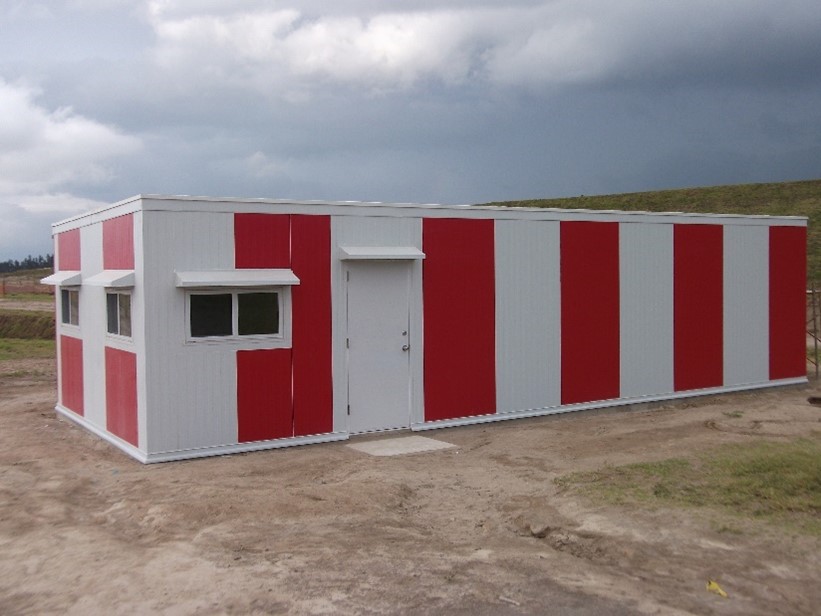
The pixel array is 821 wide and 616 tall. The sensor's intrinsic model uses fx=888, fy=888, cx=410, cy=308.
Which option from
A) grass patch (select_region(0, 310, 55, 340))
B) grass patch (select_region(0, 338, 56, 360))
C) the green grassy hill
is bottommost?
grass patch (select_region(0, 338, 56, 360))

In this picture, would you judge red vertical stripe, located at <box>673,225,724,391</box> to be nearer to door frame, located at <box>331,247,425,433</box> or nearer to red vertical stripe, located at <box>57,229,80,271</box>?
door frame, located at <box>331,247,425,433</box>

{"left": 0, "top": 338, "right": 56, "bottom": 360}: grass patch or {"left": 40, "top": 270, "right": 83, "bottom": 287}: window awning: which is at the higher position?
{"left": 40, "top": 270, "right": 83, "bottom": 287}: window awning

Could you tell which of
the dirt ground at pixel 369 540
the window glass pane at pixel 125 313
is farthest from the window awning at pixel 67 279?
the dirt ground at pixel 369 540

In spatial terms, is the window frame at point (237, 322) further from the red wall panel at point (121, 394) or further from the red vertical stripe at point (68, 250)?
the red vertical stripe at point (68, 250)

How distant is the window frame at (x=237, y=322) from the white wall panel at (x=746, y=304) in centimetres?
771

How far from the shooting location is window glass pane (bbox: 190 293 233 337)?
33.2ft

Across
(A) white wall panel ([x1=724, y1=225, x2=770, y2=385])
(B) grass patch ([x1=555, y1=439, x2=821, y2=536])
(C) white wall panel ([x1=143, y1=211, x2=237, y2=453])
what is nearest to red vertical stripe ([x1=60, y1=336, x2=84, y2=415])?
(C) white wall panel ([x1=143, y1=211, x2=237, y2=453])

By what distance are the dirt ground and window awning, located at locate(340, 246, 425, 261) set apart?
2.31m

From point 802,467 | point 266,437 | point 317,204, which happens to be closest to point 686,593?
point 802,467

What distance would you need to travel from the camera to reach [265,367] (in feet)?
34.4

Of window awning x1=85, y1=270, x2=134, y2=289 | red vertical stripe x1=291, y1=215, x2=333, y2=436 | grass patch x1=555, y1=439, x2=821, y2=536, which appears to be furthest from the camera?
red vertical stripe x1=291, y1=215, x2=333, y2=436

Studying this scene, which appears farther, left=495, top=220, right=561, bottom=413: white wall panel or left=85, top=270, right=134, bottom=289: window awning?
left=495, top=220, right=561, bottom=413: white wall panel

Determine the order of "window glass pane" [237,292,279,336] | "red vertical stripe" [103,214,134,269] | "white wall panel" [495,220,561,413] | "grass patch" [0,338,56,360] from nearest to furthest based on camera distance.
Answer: "red vertical stripe" [103,214,134,269]
"window glass pane" [237,292,279,336]
"white wall panel" [495,220,561,413]
"grass patch" [0,338,56,360]

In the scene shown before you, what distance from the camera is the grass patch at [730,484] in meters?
7.25
